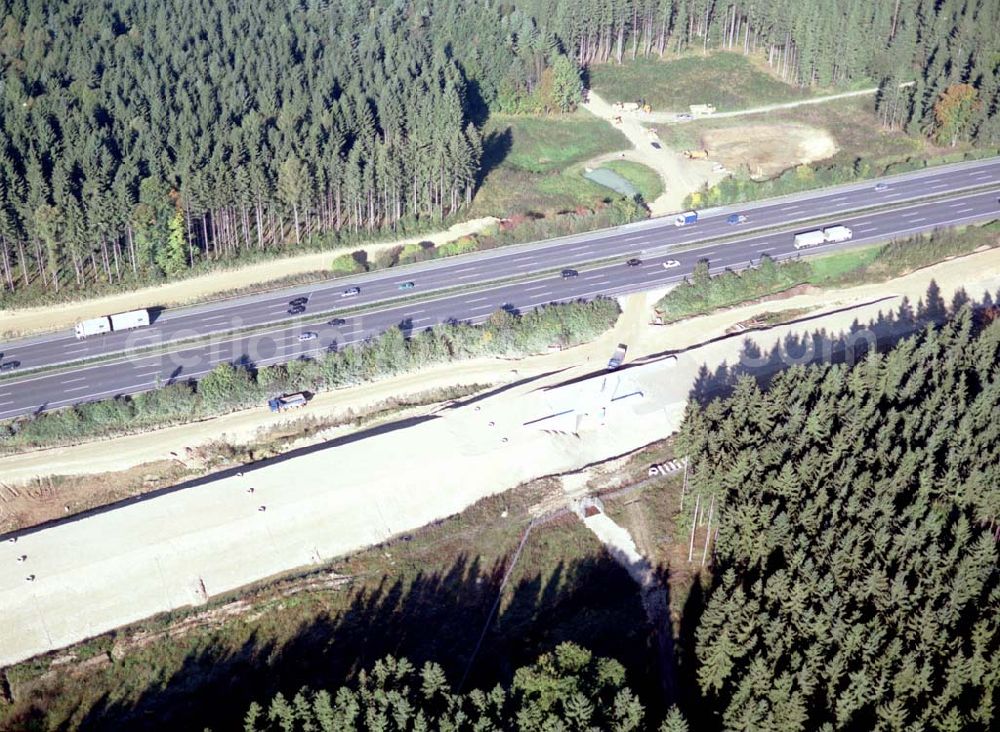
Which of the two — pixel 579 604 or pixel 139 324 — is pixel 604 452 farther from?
pixel 139 324

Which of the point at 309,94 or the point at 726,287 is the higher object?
the point at 309,94

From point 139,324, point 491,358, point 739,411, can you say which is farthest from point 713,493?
point 139,324

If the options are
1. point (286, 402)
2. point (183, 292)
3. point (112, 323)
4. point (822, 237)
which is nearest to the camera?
point (286, 402)

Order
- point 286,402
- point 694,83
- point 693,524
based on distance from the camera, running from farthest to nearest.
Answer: point 694,83
point 286,402
point 693,524

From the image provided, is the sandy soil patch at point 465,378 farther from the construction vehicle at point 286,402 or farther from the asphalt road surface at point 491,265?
the asphalt road surface at point 491,265

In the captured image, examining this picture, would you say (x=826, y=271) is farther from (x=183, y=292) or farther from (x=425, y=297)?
(x=183, y=292)

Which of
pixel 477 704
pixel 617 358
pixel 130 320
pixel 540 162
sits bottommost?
pixel 477 704

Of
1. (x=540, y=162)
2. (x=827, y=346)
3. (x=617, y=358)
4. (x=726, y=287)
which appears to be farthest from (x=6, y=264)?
(x=827, y=346)
